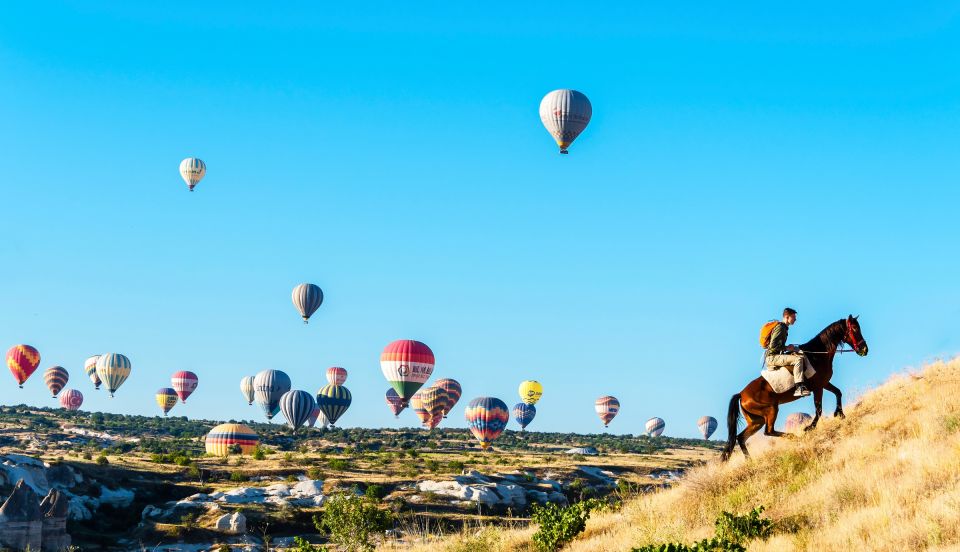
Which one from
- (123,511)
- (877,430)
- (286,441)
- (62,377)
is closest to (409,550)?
(877,430)

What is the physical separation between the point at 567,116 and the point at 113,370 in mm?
100292

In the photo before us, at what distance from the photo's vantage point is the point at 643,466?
361ft

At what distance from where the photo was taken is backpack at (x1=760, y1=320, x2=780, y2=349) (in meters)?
22.8

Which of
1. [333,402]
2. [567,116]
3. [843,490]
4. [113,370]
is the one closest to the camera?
[843,490]

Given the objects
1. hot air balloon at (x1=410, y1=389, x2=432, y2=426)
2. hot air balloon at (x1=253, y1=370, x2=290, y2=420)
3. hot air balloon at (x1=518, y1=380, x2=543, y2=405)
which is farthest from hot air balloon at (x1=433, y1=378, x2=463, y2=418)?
hot air balloon at (x1=518, y1=380, x2=543, y2=405)

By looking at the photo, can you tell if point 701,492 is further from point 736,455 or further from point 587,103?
point 587,103

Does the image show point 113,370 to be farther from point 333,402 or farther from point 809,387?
point 809,387

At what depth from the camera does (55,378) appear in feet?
584

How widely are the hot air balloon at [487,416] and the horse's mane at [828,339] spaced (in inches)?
4498

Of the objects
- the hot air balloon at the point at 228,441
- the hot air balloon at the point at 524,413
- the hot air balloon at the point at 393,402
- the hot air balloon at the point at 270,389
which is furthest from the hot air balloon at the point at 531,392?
the hot air balloon at the point at 228,441

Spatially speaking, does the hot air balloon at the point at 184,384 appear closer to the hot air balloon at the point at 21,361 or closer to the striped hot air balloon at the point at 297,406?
the hot air balloon at the point at 21,361

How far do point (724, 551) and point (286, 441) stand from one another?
134 m

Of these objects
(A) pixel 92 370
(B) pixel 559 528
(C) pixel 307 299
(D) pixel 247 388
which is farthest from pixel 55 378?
(B) pixel 559 528

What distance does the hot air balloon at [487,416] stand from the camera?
448ft
